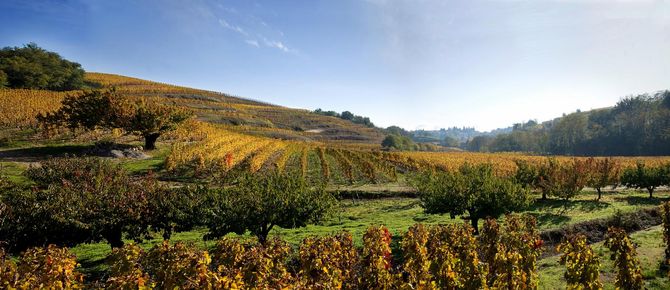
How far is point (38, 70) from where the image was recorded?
91.9 m

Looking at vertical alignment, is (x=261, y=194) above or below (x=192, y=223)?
above

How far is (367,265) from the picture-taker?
13070 mm

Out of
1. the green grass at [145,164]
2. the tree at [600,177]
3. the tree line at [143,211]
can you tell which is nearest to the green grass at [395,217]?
the tree at [600,177]

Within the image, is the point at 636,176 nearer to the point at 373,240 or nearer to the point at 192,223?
the point at 373,240

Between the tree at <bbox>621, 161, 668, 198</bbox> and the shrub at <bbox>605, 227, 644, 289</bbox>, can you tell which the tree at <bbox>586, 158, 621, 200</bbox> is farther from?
the shrub at <bbox>605, 227, 644, 289</bbox>

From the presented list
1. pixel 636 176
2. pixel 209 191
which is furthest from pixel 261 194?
pixel 636 176

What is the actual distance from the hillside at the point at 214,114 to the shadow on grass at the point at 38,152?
11.0 meters

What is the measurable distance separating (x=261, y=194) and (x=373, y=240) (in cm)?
1103

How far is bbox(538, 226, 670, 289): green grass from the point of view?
1602cm

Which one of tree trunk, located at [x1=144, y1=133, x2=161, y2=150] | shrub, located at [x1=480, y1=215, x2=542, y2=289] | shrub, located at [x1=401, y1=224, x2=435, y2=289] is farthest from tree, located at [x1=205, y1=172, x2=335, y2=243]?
tree trunk, located at [x1=144, y1=133, x2=161, y2=150]

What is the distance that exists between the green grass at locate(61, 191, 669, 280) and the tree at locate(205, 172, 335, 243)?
161 centimetres

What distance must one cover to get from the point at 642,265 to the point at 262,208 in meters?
19.7

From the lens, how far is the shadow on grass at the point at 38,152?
1667 inches

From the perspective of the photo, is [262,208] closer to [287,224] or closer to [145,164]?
[287,224]
